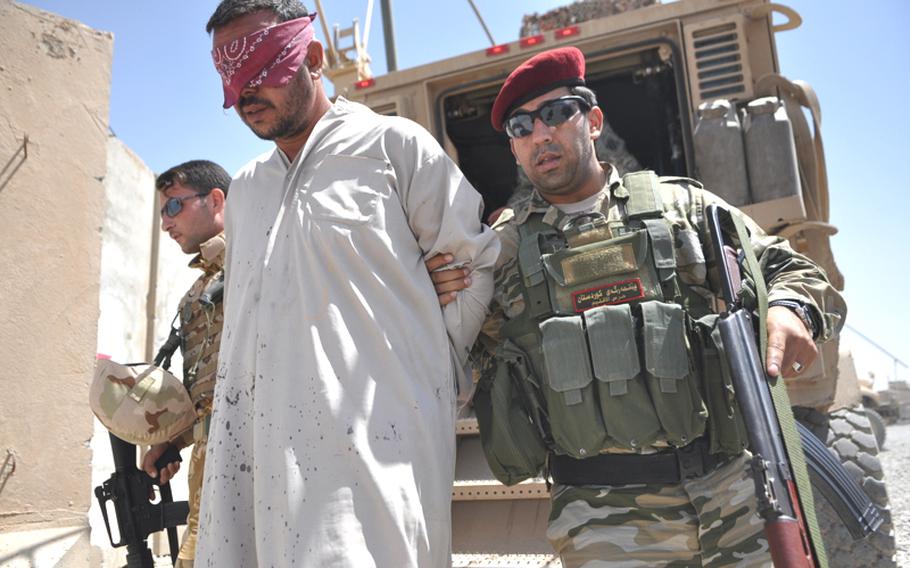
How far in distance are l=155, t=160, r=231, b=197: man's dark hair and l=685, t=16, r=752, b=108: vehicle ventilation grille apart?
2224 mm

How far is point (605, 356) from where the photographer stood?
1.80 meters

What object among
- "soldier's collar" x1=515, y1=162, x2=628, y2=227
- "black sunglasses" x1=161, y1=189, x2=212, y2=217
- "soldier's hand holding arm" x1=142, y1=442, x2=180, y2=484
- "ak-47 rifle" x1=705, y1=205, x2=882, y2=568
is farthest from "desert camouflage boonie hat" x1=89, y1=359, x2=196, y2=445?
"ak-47 rifle" x1=705, y1=205, x2=882, y2=568

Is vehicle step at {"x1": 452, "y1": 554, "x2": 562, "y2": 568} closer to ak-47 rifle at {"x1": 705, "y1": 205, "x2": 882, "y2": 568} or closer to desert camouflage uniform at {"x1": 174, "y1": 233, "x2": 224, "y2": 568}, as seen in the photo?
desert camouflage uniform at {"x1": 174, "y1": 233, "x2": 224, "y2": 568}

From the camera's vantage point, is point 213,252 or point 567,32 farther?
point 567,32

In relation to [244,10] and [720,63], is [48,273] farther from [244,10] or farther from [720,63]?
[720,63]

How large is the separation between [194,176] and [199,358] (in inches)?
24.5

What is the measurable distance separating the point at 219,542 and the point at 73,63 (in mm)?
2891

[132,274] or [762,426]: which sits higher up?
[132,274]

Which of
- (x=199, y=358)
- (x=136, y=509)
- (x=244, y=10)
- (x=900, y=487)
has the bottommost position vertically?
(x=900, y=487)

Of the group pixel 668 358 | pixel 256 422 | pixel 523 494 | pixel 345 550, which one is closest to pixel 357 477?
pixel 345 550

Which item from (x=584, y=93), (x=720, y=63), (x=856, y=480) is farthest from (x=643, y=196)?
(x=856, y=480)

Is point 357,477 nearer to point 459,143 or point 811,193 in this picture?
point 811,193

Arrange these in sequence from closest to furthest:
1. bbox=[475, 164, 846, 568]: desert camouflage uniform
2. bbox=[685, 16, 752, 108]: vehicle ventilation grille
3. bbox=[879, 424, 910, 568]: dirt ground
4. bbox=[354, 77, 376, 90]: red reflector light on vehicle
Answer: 1. bbox=[475, 164, 846, 568]: desert camouflage uniform
2. bbox=[685, 16, 752, 108]: vehicle ventilation grille
3. bbox=[354, 77, 376, 90]: red reflector light on vehicle
4. bbox=[879, 424, 910, 568]: dirt ground

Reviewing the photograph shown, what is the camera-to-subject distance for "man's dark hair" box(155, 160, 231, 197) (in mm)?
2732
